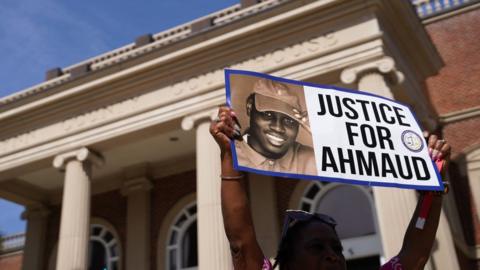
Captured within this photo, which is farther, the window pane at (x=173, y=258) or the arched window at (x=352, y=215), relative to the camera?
the window pane at (x=173, y=258)

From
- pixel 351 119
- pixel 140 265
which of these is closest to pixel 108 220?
pixel 140 265

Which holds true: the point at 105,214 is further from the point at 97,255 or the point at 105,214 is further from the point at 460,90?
the point at 460,90

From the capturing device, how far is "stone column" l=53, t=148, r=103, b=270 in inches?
555

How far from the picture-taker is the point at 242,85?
327 cm

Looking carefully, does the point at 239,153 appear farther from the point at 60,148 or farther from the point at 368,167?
the point at 60,148

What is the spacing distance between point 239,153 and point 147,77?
1253cm

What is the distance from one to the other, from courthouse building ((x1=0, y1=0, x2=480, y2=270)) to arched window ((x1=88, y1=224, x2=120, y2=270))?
0.05m

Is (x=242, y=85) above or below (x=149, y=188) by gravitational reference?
below

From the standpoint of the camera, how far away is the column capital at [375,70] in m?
12.1

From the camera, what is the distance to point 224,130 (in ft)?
8.81

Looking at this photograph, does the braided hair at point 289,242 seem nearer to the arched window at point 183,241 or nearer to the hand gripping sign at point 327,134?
the hand gripping sign at point 327,134

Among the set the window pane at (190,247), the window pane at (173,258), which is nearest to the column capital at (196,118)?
the window pane at (190,247)

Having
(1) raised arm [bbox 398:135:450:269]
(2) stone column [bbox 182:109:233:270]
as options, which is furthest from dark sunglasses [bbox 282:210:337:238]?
(2) stone column [bbox 182:109:233:270]

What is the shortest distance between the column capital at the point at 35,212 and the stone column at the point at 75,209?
6056 millimetres
